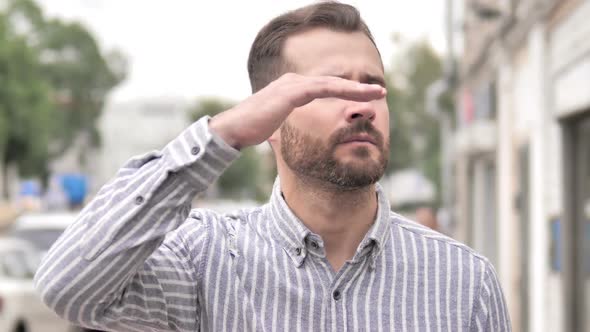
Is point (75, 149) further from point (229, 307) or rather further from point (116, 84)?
point (229, 307)

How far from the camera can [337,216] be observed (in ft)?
7.79

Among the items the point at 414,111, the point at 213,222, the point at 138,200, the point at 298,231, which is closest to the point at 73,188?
the point at 414,111

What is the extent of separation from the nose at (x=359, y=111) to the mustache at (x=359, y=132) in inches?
0.5

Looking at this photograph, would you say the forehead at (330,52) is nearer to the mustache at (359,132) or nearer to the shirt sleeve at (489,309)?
the mustache at (359,132)

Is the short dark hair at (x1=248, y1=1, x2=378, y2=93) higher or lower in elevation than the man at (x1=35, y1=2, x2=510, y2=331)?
higher

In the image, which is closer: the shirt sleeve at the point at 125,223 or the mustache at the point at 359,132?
the shirt sleeve at the point at 125,223

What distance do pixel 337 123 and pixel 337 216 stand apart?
238mm

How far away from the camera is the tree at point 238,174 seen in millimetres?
92562

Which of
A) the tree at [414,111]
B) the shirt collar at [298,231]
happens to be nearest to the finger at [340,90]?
the shirt collar at [298,231]

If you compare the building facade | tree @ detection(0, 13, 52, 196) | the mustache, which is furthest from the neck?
Result: tree @ detection(0, 13, 52, 196)

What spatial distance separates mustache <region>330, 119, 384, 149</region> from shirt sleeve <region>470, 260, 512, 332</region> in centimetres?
42

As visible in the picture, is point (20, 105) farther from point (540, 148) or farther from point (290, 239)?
point (290, 239)

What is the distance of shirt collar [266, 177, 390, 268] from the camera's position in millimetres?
2340

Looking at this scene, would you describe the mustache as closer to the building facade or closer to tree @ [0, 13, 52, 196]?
the building facade
